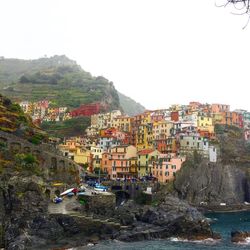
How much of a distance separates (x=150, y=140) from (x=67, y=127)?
74.5ft

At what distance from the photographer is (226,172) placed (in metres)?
89.1

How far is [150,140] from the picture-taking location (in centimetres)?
10100

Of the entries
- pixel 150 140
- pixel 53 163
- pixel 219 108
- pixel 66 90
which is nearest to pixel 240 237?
pixel 53 163

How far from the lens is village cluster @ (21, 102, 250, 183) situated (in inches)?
3435

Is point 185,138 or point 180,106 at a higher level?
point 180,106

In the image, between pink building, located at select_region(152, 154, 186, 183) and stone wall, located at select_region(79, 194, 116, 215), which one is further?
pink building, located at select_region(152, 154, 186, 183)

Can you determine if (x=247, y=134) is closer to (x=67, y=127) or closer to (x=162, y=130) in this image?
(x=162, y=130)

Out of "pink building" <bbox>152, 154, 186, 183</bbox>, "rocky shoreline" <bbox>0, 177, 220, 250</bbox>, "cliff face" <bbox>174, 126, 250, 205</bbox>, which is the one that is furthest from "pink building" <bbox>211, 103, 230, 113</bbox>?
"rocky shoreline" <bbox>0, 177, 220, 250</bbox>

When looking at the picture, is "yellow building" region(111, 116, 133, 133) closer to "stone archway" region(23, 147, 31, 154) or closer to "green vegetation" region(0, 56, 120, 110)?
"green vegetation" region(0, 56, 120, 110)

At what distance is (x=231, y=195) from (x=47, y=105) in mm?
60744

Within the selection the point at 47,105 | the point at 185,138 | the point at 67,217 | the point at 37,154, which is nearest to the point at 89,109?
the point at 47,105

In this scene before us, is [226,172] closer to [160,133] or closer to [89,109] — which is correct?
[160,133]

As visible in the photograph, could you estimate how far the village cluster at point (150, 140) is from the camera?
87250 mm

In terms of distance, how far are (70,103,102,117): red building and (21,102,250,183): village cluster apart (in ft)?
0.92
